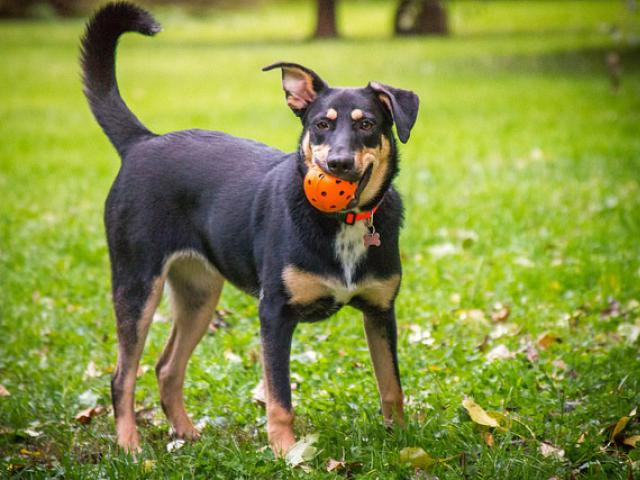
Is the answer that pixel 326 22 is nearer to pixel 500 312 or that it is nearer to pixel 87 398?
pixel 500 312

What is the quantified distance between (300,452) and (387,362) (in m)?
0.67

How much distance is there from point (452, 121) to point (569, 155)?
357 centimetres

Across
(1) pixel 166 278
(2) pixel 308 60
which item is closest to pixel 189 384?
(1) pixel 166 278

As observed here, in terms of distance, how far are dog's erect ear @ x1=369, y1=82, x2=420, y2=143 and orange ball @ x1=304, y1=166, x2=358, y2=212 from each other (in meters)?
0.34

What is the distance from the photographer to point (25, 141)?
13.8m

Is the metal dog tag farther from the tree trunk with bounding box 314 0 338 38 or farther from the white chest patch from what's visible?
the tree trunk with bounding box 314 0 338 38

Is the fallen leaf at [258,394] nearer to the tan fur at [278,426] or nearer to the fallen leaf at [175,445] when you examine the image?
the fallen leaf at [175,445]

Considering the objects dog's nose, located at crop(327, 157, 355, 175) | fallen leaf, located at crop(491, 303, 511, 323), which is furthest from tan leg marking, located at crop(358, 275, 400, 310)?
fallen leaf, located at crop(491, 303, 511, 323)

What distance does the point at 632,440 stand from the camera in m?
4.11

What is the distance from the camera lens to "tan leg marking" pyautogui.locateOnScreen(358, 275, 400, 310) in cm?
424

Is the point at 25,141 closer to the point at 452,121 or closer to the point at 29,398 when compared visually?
the point at 452,121

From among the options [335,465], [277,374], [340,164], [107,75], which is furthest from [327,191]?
[107,75]

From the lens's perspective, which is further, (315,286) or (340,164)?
(315,286)

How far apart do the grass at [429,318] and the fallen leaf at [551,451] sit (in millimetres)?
42
